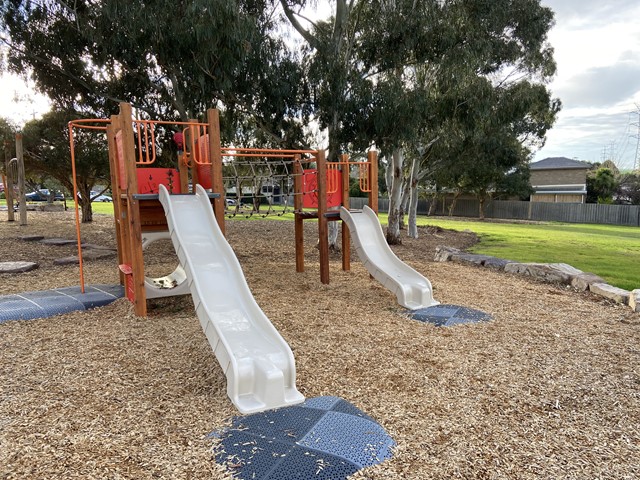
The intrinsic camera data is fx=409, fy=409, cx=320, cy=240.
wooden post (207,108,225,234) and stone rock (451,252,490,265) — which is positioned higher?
wooden post (207,108,225,234)

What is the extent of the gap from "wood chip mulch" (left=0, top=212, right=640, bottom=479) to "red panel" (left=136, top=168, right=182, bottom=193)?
5.68 feet

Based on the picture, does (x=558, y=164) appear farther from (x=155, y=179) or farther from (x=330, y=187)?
(x=155, y=179)

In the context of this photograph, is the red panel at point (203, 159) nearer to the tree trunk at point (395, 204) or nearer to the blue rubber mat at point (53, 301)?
the blue rubber mat at point (53, 301)

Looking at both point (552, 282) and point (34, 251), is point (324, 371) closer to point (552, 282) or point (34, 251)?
point (552, 282)

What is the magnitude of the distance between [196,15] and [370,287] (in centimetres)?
572

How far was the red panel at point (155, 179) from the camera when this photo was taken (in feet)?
19.7

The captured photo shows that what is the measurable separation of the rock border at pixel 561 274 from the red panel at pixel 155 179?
6.16 meters

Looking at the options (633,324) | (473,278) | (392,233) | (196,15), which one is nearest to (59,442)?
(633,324)

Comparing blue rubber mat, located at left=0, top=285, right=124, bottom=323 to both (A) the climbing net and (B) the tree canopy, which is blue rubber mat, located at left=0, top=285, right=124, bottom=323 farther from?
(B) the tree canopy

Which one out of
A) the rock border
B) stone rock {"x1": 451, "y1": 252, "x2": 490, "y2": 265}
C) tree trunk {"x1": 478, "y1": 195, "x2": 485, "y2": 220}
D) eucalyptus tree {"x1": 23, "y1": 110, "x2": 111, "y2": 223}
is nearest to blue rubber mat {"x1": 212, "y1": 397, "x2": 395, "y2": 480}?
the rock border

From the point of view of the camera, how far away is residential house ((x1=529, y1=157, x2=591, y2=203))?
3581 cm

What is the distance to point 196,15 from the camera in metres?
7.35

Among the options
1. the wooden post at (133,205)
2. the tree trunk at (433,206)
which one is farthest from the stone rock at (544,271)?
the tree trunk at (433,206)

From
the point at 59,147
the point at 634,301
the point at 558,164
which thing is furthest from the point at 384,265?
the point at 558,164
